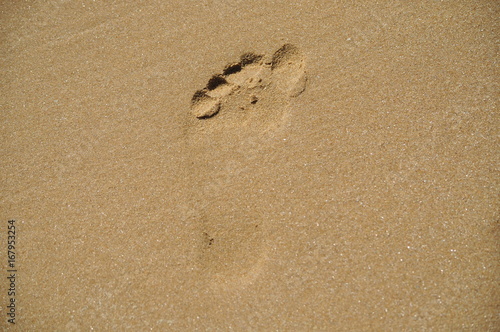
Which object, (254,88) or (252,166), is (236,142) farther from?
(254,88)

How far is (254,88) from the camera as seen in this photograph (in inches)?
54.2

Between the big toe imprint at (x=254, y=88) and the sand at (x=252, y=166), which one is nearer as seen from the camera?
the sand at (x=252, y=166)

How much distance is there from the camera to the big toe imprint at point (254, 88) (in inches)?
54.0

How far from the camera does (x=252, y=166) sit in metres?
1.36

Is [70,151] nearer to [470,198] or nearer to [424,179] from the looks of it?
[424,179]

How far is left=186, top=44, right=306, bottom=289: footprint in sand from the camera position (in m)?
1.30

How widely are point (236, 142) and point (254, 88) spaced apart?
0.85ft

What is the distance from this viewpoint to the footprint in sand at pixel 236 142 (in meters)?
1.30

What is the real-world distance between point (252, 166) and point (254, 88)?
13.9 inches

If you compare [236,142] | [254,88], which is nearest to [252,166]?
[236,142]

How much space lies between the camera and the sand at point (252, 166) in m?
1.26

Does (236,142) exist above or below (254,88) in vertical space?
below

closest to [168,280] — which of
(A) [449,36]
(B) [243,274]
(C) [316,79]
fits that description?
(B) [243,274]

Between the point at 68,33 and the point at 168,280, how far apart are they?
1.28 metres
